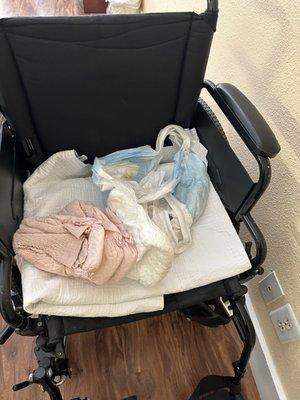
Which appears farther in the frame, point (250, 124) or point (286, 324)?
point (286, 324)

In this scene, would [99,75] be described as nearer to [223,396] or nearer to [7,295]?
[7,295]

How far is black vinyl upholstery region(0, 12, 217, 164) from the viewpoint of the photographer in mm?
659

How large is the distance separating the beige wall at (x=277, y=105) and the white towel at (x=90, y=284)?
7.4 inches

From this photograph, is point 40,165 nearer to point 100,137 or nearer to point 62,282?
point 100,137

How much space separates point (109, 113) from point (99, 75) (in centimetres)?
10

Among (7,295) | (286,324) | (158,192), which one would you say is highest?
(158,192)

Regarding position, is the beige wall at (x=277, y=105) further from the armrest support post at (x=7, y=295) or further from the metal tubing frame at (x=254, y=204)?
the armrest support post at (x=7, y=295)

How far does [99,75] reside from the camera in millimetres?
730

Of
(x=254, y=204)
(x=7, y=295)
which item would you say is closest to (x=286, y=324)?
(x=254, y=204)

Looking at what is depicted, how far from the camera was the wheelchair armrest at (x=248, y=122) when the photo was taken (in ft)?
2.04

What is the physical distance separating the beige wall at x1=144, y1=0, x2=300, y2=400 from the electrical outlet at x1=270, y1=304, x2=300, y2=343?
20 millimetres

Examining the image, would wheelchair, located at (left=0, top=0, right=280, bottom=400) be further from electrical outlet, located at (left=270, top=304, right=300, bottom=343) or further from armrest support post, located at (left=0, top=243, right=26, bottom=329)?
electrical outlet, located at (left=270, top=304, right=300, bottom=343)

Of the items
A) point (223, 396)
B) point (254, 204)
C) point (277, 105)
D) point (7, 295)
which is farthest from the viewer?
point (223, 396)

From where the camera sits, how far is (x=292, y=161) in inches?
31.3
